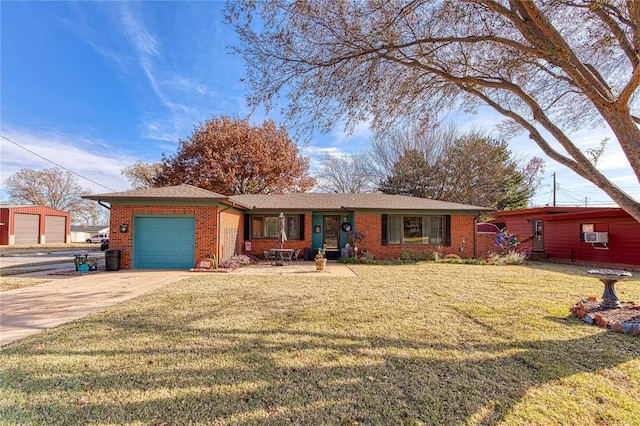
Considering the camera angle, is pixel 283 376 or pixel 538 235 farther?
pixel 538 235

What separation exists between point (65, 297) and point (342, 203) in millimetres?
11085

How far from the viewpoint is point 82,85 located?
12273 mm

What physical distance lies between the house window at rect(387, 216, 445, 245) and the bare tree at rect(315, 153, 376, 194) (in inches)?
499

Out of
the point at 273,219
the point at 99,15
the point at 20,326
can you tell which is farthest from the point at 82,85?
the point at 20,326

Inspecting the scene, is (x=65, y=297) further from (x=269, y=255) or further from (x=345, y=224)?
(x=345, y=224)

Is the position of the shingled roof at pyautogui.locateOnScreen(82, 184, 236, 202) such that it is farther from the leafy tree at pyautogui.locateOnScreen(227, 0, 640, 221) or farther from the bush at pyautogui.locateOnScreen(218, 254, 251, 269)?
the leafy tree at pyautogui.locateOnScreen(227, 0, 640, 221)

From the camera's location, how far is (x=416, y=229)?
14578 millimetres

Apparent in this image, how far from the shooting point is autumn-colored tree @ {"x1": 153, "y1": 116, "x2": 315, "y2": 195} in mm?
22141

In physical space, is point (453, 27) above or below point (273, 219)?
above

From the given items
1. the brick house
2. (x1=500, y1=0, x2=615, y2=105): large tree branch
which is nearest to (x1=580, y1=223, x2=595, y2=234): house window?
the brick house

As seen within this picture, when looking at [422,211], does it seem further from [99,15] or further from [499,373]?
[99,15]

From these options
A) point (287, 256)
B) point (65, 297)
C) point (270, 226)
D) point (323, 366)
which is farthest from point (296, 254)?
point (323, 366)

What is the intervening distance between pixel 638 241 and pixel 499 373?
1316 cm

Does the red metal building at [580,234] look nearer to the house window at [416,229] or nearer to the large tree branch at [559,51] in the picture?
the house window at [416,229]
